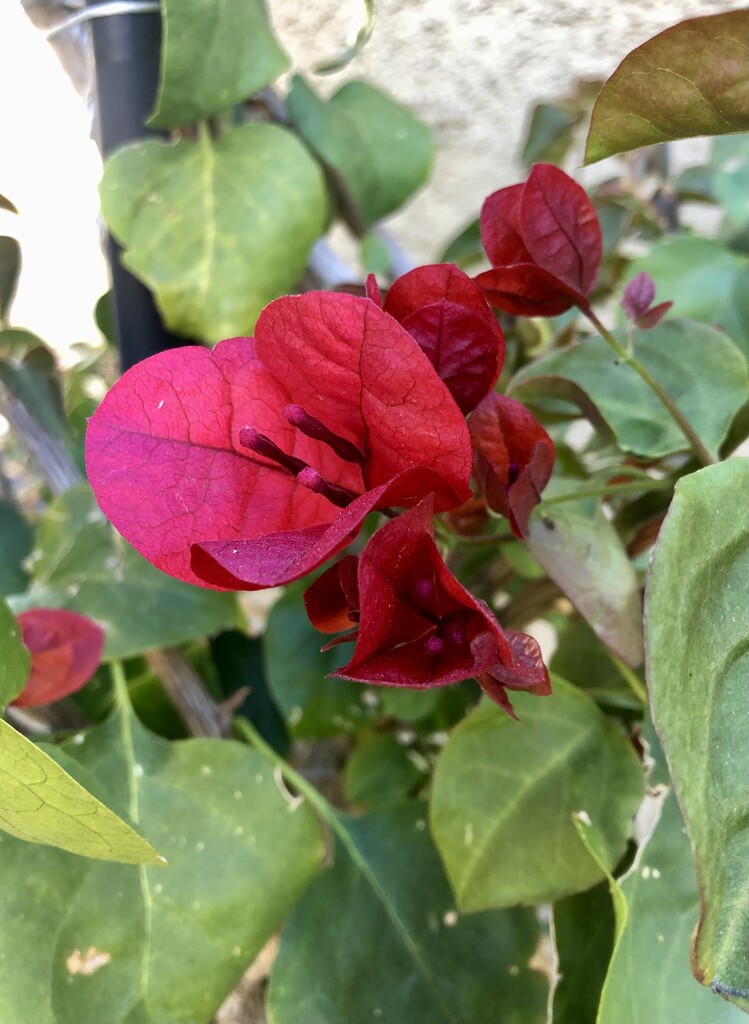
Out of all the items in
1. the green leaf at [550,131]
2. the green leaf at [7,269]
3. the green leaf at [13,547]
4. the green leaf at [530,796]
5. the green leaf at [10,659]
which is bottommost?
the green leaf at [530,796]

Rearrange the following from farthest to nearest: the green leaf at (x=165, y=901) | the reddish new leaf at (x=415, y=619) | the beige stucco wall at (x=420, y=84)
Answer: the beige stucco wall at (x=420, y=84)
the green leaf at (x=165, y=901)
the reddish new leaf at (x=415, y=619)

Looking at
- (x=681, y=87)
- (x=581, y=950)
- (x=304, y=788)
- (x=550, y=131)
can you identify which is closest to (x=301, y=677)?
(x=304, y=788)

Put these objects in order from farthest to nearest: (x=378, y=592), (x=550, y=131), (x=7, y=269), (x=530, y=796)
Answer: (x=550, y=131) → (x=7, y=269) → (x=530, y=796) → (x=378, y=592)

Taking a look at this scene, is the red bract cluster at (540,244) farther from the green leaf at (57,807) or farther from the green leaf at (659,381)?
the green leaf at (57,807)

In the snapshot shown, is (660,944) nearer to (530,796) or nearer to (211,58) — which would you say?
(530,796)

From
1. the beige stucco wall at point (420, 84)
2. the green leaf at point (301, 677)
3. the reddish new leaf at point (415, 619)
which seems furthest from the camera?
the beige stucco wall at point (420, 84)

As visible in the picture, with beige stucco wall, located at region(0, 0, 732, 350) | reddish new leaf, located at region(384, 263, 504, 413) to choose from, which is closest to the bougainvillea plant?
reddish new leaf, located at region(384, 263, 504, 413)

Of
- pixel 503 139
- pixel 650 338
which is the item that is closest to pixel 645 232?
pixel 503 139

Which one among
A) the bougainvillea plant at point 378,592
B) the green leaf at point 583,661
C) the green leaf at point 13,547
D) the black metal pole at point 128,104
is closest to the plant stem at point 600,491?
the bougainvillea plant at point 378,592
